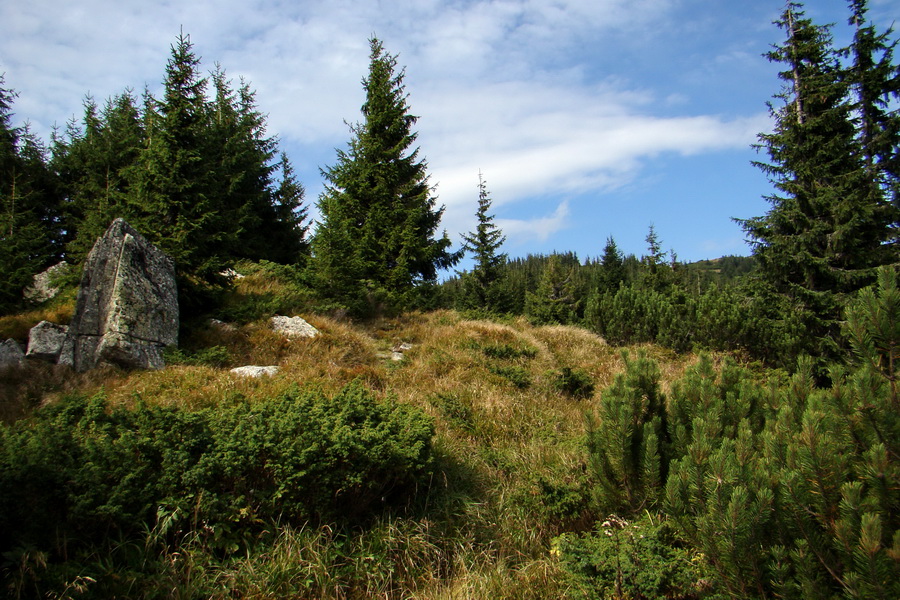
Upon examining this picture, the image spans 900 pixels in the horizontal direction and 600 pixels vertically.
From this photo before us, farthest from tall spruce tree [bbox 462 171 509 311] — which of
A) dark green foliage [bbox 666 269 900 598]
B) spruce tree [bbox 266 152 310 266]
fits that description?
dark green foliage [bbox 666 269 900 598]

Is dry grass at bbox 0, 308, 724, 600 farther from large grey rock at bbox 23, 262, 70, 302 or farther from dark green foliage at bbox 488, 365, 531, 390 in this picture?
large grey rock at bbox 23, 262, 70, 302

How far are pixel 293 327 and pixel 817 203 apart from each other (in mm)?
13141

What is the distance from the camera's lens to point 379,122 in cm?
1455

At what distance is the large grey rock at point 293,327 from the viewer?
8920 mm

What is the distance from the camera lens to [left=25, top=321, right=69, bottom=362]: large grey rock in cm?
678

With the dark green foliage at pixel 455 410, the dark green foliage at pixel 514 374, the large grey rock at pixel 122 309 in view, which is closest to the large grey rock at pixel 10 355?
the large grey rock at pixel 122 309

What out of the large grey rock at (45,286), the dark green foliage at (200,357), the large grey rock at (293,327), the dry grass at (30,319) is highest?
the large grey rock at (45,286)

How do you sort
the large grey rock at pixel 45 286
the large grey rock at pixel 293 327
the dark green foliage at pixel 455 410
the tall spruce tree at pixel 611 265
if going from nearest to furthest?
the dark green foliage at pixel 455 410 → the large grey rock at pixel 293 327 → the large grey rock at pixel 45 286 → the tall spruce tree at pixel 611 265

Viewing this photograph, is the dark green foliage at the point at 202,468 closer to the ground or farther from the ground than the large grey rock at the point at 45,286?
closer to the ground

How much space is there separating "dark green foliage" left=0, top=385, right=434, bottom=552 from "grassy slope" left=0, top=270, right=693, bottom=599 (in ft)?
0.82

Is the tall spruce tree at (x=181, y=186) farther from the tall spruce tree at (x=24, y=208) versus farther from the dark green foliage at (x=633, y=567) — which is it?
the dark green foliage at (x=633, y=567)

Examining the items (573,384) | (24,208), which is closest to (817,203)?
(573,384)

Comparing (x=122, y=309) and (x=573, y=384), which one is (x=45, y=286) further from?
(x=573, y=384)

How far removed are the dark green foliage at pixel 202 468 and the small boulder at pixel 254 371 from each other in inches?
98.9
